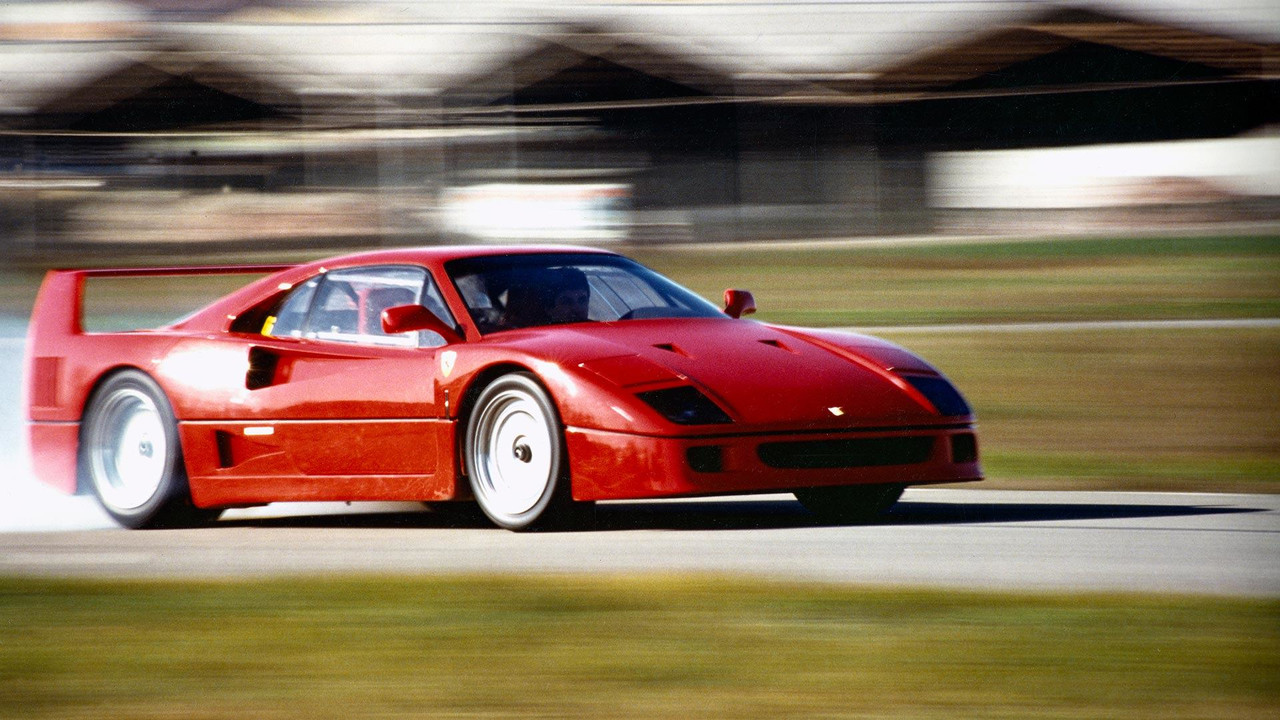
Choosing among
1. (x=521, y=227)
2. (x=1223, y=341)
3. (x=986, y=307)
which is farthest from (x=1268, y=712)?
(x=521, y=227)

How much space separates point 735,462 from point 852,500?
1.21 meters

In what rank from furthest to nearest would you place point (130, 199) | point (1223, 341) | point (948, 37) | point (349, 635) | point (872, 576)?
point (948, 37) < point (130, 199) < point (1223, 341) < point (872, 576) < point (349, 635)

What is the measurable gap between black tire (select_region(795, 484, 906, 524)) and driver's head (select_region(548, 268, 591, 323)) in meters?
1.14

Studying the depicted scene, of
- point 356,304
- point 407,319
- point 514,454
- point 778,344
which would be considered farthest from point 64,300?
point 778,344

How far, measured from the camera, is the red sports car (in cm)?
686

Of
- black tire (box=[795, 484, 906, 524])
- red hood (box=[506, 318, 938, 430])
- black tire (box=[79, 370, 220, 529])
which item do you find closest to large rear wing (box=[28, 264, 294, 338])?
black tire (box=[79, 370, 220, 529])

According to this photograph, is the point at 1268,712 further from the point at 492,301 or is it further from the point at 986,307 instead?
the point at 986,307

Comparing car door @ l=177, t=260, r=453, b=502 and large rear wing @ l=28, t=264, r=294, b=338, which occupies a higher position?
large rear wing @ l=28, t=264, r=294, b=338

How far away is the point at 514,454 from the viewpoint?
714 centimetres

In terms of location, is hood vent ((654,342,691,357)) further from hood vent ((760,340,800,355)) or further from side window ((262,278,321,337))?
side window ((262,278,321,337))

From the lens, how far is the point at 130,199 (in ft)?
83.4

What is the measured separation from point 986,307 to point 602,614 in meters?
13.9

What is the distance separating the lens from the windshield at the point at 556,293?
7578mm

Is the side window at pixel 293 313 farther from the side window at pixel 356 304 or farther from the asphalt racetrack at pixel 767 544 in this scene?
the asphalt racetrack at pixel 767 544
